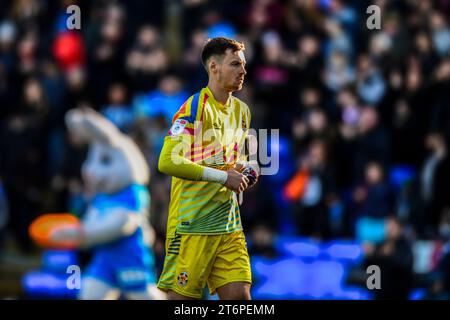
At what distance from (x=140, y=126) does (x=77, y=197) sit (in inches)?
57.4

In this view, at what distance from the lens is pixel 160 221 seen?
51.8 feet

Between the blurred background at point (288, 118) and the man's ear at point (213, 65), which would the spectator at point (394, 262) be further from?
the man's ear at point (213, 65)

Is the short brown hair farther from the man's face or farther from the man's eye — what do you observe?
the man's eye

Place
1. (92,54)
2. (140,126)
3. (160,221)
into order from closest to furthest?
(160,221) < (140,126) < (92,54)

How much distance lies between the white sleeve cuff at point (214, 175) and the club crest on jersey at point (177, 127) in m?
0.34

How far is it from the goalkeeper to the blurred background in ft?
19.9

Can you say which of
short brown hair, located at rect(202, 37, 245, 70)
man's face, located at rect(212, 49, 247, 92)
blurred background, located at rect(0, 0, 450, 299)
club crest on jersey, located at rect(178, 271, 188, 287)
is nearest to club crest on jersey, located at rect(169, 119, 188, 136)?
man's face, located at rect(212, 49, 247, 92)

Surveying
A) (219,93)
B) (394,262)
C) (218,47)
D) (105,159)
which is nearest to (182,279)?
(219,93)

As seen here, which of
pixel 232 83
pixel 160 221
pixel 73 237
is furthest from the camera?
pixel 160 221

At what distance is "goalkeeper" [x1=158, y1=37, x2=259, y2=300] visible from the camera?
857 centimetres

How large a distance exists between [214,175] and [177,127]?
1.52ft

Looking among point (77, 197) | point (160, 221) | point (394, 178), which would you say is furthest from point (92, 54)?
point (394, 178)

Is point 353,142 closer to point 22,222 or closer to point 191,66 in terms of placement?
point 191,66

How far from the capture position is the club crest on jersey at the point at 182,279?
8578mm
